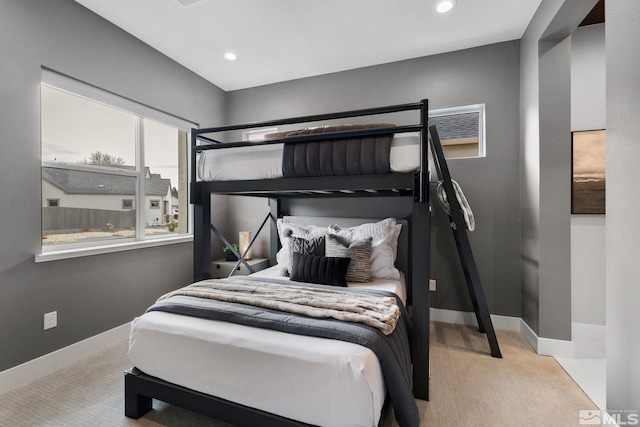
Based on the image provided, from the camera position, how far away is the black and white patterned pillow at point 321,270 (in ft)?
7.38

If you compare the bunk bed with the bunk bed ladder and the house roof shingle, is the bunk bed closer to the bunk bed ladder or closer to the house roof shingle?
the bunk bed ladder

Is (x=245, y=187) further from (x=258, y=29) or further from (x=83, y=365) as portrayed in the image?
(x=83, y=365)

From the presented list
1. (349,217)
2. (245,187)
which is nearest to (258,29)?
(245,187)

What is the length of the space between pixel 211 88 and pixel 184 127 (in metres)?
0.75

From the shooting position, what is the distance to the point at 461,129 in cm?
304

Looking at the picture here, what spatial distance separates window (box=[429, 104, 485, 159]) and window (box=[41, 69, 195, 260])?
291cm

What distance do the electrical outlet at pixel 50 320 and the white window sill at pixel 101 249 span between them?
410mm

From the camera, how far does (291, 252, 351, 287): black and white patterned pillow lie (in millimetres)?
2250

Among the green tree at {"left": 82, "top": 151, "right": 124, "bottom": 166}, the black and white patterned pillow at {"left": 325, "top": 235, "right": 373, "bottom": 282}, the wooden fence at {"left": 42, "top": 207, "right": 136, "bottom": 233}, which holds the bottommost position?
the black and white patterned pillow at {"left": 325, "top": 235, "right": 373, "bottom": 282}

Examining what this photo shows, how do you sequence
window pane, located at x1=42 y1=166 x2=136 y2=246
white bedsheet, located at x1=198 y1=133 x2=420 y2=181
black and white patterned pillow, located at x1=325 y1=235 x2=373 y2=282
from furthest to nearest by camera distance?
1. black and white patterned pillow, located at x1=325 y1=235 x2=373 y2=282
2. window pane, located at x1=42 y1=166 x2=136 y2=246
3. white bedsheet, located at x1=198 y1=133 x2=420 y2=181

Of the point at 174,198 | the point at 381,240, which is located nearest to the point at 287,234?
the point at 381,240

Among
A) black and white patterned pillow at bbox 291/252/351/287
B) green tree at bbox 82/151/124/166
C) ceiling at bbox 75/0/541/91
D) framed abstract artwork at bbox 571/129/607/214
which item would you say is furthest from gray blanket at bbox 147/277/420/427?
ceiling at bbox 75/0/541/91

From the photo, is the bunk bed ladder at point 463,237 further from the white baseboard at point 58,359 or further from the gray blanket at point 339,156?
the white baseboard at point 58,359

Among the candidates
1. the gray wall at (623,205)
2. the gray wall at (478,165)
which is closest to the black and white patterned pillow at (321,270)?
the gray wall at (478,165)
